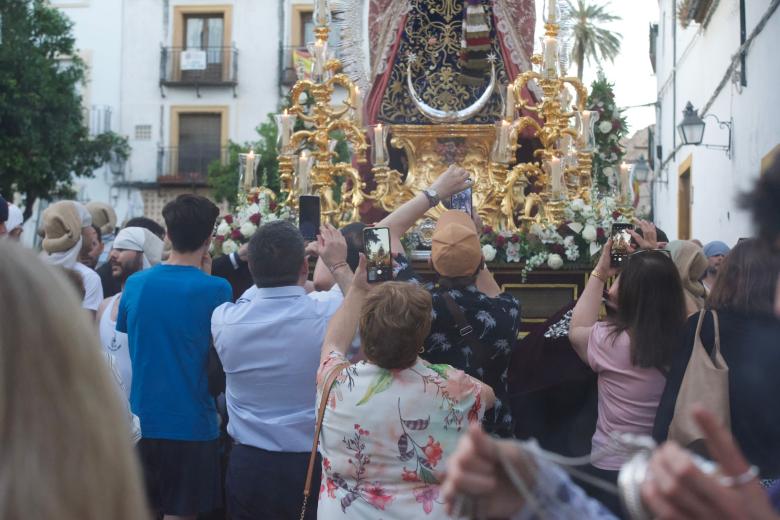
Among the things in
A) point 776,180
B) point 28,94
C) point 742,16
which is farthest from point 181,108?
point 776,180

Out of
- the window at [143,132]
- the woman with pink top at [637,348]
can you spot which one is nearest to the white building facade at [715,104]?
the woman with pink top at [637,348]

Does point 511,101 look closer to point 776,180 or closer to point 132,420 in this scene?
point 132,420

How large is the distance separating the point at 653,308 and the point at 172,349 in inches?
71.7

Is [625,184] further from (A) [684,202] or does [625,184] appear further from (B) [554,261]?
(A) [684,202]

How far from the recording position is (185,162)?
28.2m

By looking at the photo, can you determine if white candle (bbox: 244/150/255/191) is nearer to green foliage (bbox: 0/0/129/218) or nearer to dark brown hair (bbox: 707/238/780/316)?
dark brown hair (bbox: 707/238/780/316)

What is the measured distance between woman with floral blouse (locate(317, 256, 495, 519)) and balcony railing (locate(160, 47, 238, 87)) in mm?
25438

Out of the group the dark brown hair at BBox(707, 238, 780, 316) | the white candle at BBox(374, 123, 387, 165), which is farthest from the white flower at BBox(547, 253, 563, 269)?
the dark brown hair at BBox(707, 238, 780, 316)

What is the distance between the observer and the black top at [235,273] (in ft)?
19.4

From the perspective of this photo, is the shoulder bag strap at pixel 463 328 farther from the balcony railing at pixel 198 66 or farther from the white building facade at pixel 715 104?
the balcony railing at pixel 198 66

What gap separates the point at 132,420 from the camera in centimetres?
332

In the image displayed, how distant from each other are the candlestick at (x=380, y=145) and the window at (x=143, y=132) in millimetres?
22180

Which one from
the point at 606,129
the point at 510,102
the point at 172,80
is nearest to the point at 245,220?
the point at 510,102

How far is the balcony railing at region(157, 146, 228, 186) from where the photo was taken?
27812 mm
